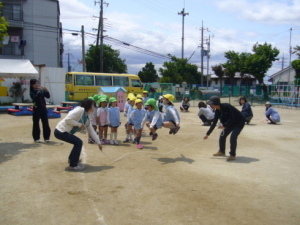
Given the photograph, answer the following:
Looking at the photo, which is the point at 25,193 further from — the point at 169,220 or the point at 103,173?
the point at 169,220

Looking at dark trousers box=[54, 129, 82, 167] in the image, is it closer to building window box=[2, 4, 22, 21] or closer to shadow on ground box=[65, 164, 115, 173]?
shadow on ground box=[65, 164, 115, 173]

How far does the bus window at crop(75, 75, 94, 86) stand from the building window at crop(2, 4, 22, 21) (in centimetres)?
1699

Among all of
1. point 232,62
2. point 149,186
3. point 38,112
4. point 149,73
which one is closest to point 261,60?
point 232,62

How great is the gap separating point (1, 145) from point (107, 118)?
3.18 meters

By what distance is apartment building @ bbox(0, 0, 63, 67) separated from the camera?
35.1m

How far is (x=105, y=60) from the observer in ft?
145

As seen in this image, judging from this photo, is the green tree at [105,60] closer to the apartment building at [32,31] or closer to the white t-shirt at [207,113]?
the apartment building at [32,31]

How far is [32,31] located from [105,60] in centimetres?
1114

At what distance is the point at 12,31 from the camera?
3522cm

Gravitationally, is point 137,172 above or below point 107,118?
below

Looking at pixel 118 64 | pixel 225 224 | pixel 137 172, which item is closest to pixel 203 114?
pixel 137 172

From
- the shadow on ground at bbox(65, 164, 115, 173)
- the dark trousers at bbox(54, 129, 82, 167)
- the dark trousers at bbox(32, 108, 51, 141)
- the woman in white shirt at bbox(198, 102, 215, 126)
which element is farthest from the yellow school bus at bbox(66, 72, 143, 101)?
the dark trousers at bbox(54, 129, 82, 167)

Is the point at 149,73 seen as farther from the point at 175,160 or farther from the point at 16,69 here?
the point at 175,160

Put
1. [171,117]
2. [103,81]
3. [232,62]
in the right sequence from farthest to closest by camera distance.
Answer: [232,62] < [103,81] < [171,117]
